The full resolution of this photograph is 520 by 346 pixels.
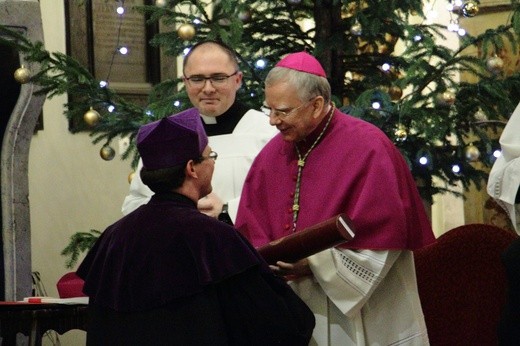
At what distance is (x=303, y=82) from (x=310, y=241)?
683mm

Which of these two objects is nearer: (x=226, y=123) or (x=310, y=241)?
(x=310, y=241)

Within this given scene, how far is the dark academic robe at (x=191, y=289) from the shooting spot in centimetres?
406

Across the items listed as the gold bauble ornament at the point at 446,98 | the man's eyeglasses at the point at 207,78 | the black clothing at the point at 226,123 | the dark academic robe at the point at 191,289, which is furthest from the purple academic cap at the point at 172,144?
the gold bauble ornament at the point at 446,98

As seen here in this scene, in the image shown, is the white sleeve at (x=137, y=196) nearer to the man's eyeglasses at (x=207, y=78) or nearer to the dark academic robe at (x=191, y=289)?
the man's eyeglasses at (x=207, y=78)

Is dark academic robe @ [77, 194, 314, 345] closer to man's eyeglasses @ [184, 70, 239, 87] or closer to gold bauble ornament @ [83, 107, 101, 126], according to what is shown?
man's eyeglasses @ [184, 70, 239, 87]

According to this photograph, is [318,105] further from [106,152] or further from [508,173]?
[106,152]

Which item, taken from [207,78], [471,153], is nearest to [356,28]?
[471,153]

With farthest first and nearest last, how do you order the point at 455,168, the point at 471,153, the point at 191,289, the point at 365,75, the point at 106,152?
the point at 365,75
the point at 106,152
the point at 455,168
the point at 471,153
the point at 191,289

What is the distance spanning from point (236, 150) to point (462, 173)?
5.48 ft

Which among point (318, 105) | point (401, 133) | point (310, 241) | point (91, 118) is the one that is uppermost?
point (318, 105)

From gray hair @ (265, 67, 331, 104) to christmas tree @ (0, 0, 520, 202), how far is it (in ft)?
5.45

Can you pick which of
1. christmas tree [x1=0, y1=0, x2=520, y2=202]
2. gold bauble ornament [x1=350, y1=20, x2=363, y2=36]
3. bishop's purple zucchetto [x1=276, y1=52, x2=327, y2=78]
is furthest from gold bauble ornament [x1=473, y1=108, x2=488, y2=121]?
bishop's purple zucchetto [x1=276, y1=52, x2=327, y2=78]

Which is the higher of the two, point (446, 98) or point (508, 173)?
point (446, 98)

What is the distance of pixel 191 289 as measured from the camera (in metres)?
4.05
